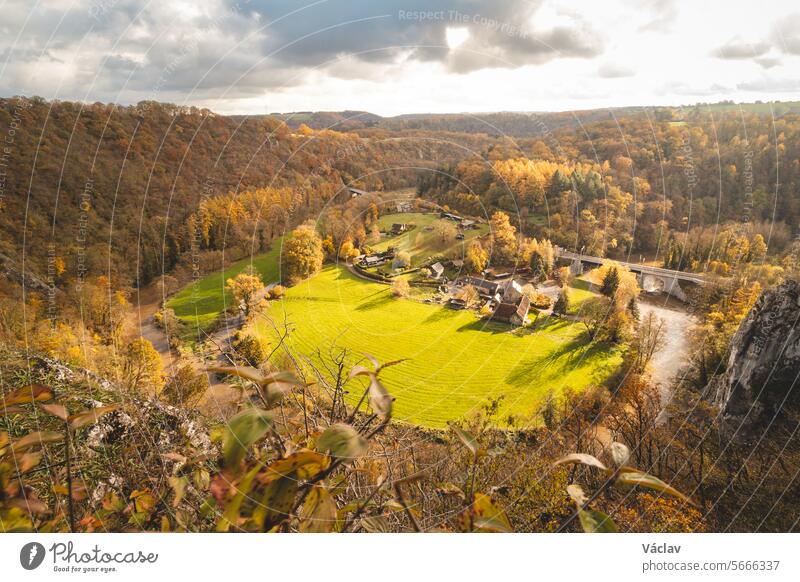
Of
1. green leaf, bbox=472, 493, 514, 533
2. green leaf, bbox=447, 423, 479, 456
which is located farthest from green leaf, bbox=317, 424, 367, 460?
green leaf, bbox=472, 493, 514, 533

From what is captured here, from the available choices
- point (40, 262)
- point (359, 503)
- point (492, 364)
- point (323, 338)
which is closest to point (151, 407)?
point (359, 503)

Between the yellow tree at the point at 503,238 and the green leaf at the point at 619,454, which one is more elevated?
the green leaf at the point at 619,454

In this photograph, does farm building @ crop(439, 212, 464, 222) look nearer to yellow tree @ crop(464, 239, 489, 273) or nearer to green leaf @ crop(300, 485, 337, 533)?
yellow tree @ crop(464, 239, 489, 273)

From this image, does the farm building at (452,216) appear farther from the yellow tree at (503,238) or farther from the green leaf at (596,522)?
the green leaf at (596,522)

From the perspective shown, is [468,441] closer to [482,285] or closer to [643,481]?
[643,481]

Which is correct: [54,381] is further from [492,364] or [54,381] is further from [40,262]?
[40,262]

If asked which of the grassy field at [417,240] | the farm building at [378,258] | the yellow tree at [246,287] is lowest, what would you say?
the yellow tree at [246,287]

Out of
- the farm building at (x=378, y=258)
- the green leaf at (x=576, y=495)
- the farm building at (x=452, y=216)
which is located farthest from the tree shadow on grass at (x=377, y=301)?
the green leaf at (x=576, y=495)
